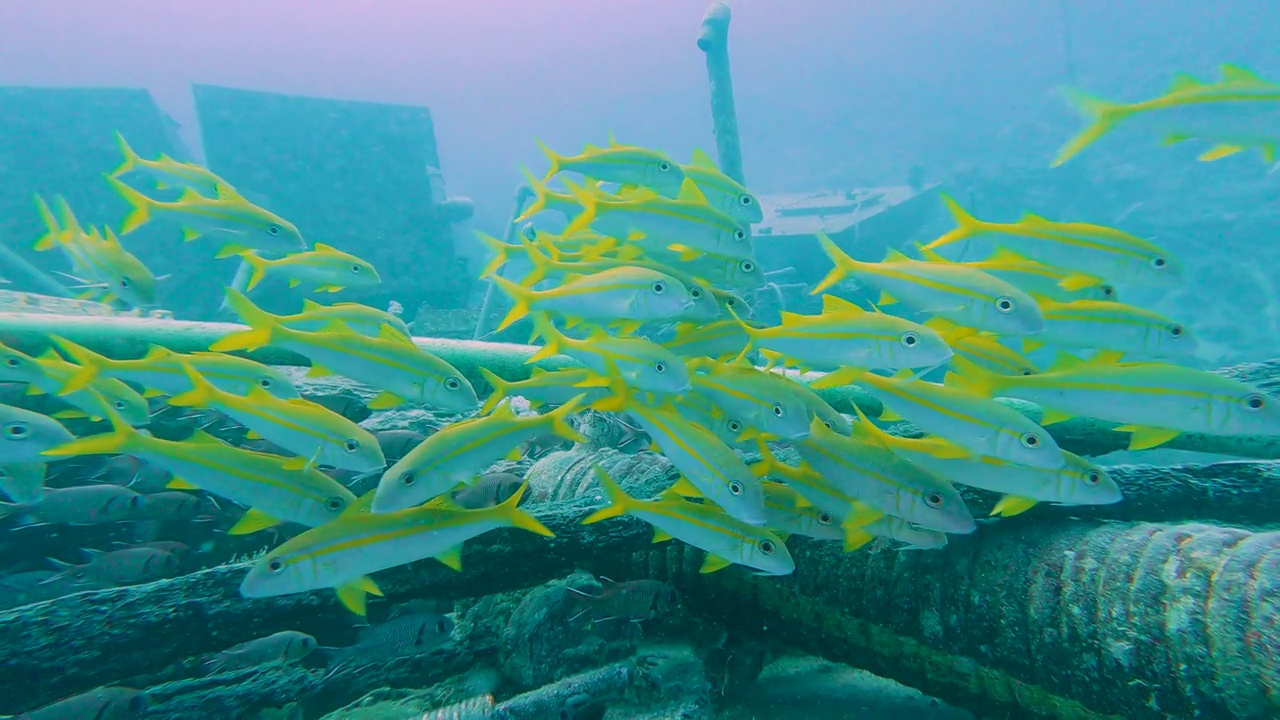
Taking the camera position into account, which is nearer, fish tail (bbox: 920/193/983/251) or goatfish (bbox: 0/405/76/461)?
goatfish (bbox: 0/405/76/461)

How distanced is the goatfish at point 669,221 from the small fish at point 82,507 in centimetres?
348

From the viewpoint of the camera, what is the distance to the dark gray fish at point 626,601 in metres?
3.27

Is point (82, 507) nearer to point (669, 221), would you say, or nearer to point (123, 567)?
point (123, 567)

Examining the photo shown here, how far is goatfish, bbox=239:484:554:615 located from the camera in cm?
216

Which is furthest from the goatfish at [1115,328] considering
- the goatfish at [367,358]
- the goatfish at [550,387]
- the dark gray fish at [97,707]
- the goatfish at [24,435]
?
the goatfish at [24,435]

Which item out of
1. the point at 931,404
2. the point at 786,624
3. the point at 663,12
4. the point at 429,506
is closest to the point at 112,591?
the point at 429,506

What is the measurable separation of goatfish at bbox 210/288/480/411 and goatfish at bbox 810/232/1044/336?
1.90m

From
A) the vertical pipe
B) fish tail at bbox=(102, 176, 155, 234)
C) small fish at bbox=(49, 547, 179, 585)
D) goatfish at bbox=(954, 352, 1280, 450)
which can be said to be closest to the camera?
goatfish at bbox=(954, 352, 1280, 450)

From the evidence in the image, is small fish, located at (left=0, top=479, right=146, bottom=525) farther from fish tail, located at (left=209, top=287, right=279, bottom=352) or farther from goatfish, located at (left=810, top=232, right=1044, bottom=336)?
goatfish, located at (left=810, top=232, right=1044, bottom=336)

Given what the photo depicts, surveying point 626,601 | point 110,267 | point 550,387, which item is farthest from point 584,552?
point 110,267

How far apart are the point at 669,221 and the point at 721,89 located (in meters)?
11.5

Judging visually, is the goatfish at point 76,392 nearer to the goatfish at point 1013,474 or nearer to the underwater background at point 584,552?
the underwater background at point 584,552

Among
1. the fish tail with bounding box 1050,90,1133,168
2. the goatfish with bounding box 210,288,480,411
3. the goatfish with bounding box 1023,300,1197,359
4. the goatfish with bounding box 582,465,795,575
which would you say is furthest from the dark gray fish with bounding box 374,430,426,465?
the fish tail with bounding box 1050,90,1133,168

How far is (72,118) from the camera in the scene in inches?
630
